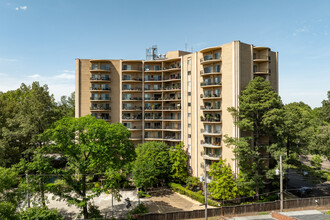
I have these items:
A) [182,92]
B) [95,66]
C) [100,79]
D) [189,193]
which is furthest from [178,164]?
[95,66]

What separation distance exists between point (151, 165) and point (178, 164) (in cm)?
599

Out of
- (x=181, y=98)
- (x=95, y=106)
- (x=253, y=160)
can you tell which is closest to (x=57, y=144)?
(x=95, y=106)

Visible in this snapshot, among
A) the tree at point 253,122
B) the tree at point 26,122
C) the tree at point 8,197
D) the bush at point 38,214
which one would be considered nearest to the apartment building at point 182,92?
the tree at point 253,122

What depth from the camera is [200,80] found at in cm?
4191

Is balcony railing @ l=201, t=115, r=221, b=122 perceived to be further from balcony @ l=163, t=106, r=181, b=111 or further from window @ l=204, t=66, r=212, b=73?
window @ l=204, t=66, r=212, b=73

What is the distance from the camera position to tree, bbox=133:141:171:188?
36.8 meters

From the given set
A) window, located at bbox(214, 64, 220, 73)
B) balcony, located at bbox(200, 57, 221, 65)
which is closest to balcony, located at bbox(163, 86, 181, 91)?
balcony, located at bbox(200, 57, 221, 65)

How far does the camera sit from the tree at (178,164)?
133 ft

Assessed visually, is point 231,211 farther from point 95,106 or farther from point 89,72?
Result: point 89,72

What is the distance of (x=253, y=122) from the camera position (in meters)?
32.7

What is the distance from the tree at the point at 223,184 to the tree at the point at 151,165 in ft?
33.2

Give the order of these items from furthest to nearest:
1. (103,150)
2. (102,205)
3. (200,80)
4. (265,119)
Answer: (200,80) → (102,205) → (265,119) → (103,150)

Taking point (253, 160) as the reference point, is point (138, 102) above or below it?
above

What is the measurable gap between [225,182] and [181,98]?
2051 centimetres
